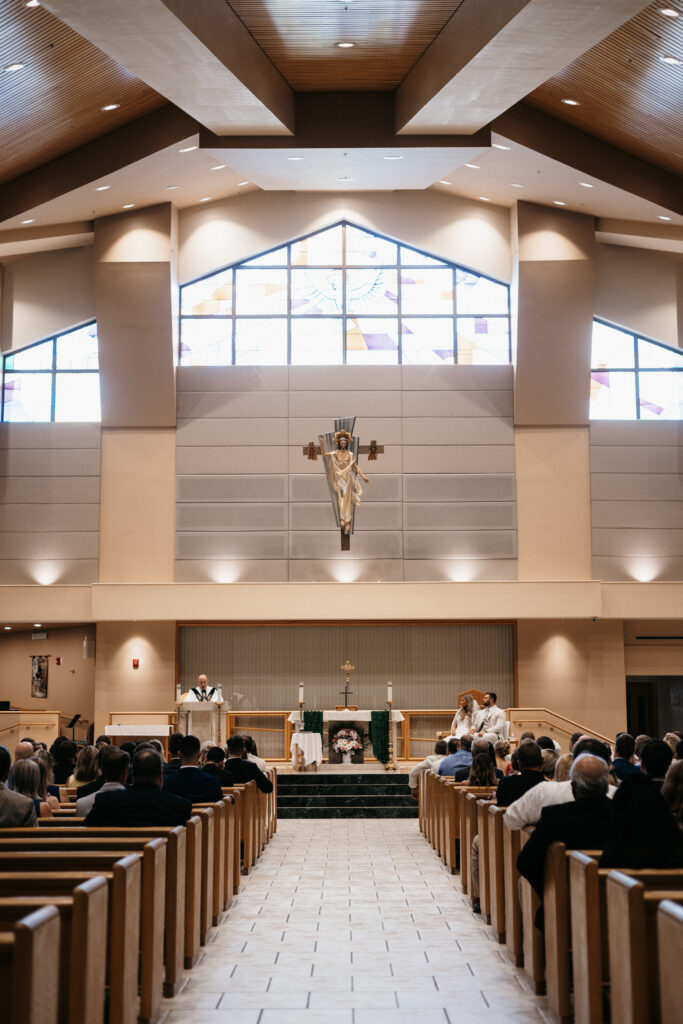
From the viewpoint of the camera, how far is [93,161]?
15.1 metres

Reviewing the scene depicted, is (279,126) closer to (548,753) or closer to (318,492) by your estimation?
(318,492)

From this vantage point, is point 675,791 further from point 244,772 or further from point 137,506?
point 137,506

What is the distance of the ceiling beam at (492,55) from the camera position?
10078 mm

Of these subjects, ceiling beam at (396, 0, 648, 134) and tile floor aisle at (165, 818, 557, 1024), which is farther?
ceiling beam at (396, 0, 648, 134)

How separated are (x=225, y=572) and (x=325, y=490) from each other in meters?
2.23

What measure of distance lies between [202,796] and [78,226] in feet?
43.9

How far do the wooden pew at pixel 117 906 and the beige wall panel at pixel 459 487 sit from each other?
1479 centimetres

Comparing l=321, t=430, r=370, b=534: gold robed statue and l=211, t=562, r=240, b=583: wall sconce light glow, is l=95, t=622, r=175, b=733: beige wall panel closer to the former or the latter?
l=211, t=562, r=240, b=583: wall sconce light glow

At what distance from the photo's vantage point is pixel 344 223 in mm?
19047

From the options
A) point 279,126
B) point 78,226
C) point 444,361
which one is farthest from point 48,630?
point 279,126

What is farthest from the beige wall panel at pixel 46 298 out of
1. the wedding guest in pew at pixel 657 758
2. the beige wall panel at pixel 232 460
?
the wedding guest in pew at pixel 657 758

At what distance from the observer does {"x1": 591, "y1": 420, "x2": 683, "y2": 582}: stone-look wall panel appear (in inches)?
722

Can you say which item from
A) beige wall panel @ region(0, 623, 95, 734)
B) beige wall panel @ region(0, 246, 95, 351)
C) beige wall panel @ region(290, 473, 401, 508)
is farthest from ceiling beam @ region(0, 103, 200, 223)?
beige wall panel @ region(0, 623, 95, 734)

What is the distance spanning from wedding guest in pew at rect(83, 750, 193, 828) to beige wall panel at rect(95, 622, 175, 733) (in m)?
13.1
